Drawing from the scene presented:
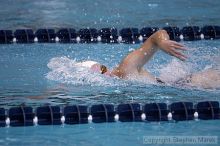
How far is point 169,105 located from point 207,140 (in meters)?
0.68

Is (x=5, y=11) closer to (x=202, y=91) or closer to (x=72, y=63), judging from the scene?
(x=72, y=63)

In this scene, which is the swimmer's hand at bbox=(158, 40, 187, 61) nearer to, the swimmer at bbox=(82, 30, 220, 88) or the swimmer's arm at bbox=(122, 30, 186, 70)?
the swimmer's arm at bbox=(122, 30, 186, 70)

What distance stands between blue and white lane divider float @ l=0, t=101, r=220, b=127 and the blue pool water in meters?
0.07

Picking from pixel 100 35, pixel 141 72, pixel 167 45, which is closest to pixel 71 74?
pixel 141 72

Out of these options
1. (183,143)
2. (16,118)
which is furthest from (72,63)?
(183,143)

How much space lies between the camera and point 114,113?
4727 millimetres

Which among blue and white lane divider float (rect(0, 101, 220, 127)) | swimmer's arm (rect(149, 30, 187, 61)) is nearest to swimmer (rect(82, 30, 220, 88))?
swimmer's arm (rect(149, 30, 187, 61))

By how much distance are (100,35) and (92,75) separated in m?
2.14

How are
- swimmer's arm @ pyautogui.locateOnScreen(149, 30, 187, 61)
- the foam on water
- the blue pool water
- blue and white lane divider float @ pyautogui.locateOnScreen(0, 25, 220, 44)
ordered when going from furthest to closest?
1. blue and white lane divider float @ pyautogui.locateOnScreen(0, 25, 220, 44)
2. the foam on water
3. the blue pool water
4. swimmer's arm @ pyautogui.locateOnScreen(149, 30, 187, 61)

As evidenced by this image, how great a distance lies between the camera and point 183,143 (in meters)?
4.16

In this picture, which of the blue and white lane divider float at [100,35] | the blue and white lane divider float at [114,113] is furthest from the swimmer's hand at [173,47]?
the blue and white lane divider float at [100,35]

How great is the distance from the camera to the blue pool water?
4438 mm

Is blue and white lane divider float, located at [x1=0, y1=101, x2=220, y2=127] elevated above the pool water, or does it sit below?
above

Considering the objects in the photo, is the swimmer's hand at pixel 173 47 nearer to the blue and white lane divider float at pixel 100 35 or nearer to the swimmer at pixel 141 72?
the swimmer at pixel 141 72
